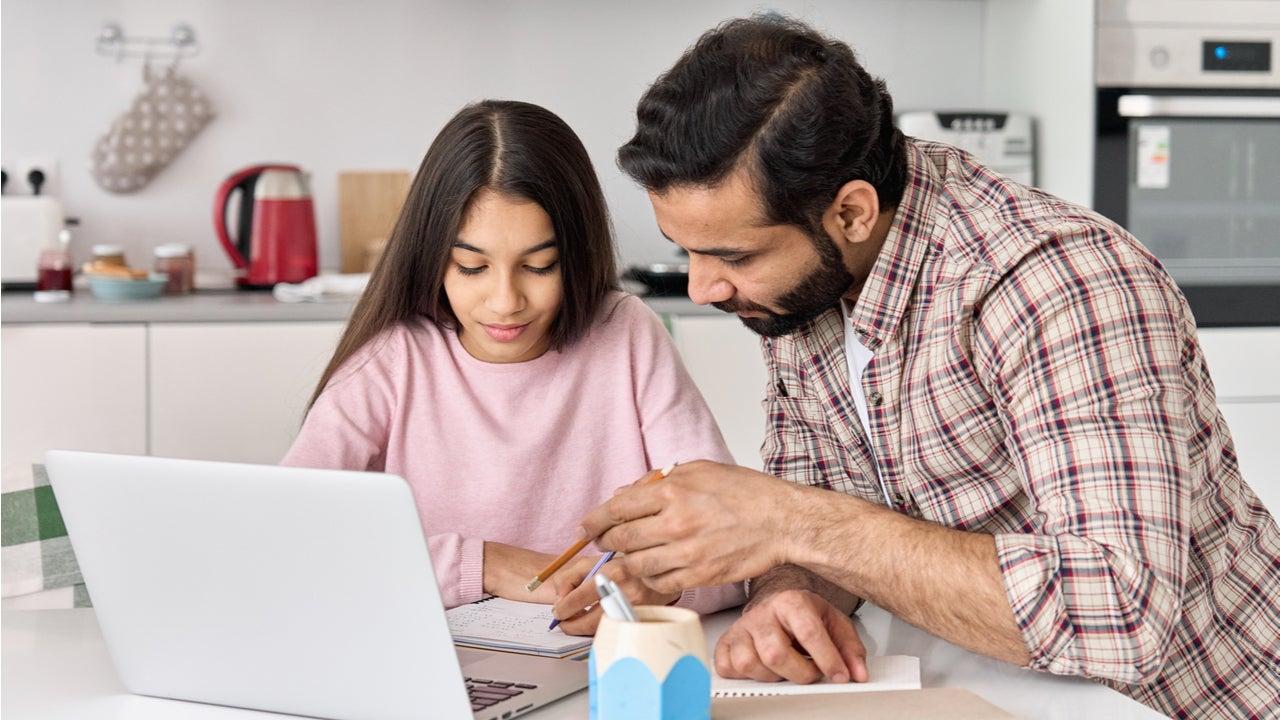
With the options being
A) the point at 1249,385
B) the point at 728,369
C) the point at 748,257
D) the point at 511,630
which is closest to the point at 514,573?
the point at 511,630

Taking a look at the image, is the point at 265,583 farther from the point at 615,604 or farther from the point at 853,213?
the point at 853,213

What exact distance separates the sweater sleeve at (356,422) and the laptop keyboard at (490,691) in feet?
1.18

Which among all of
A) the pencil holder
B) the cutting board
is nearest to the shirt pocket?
the pencil holder

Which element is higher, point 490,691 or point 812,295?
point 812,295

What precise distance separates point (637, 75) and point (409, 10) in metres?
0.61

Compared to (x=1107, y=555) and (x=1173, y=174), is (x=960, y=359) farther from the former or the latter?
(x=1173, y=174)

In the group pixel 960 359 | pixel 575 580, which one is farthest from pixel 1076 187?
pixel 575 580

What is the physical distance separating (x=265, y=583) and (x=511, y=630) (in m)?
0.30

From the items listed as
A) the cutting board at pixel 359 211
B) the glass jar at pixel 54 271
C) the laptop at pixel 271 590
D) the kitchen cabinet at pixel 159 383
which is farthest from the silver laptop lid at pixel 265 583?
the cutting board at pixel 359 211

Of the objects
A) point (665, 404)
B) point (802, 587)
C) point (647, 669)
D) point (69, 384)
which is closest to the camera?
point (647, 669)

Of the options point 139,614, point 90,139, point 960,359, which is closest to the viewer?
point 139,614

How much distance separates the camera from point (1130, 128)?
112 inches

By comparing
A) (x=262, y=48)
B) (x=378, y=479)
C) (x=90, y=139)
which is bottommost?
(x=378, y=479)

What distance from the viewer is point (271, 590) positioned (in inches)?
33.3
